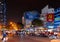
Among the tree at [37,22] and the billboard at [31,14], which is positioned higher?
the billboard at [31,14]

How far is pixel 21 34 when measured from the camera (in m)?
19.1

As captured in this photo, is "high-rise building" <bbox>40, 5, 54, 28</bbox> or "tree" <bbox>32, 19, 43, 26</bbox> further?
"high-rise building" <bbox>40, 5, 54, 28</bbox>

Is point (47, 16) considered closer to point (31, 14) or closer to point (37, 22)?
point (37, 22)

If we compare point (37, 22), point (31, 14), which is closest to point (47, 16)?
point (37, 22)

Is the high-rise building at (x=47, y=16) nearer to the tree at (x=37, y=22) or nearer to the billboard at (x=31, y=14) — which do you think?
the tree at (x=37, y=22)

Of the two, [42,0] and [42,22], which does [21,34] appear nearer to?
[42,0]

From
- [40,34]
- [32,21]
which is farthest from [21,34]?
[32,21]

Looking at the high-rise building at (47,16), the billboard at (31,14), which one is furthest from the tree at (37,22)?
the high-rise building at (47,16)

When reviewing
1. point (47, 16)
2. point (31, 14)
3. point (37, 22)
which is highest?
point (31, 14)

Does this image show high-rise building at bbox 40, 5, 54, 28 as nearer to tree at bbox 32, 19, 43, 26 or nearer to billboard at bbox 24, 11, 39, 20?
tree at bbox 32, 19, 43, 26

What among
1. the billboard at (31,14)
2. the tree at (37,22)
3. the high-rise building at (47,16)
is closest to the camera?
the billboard at (31,14)

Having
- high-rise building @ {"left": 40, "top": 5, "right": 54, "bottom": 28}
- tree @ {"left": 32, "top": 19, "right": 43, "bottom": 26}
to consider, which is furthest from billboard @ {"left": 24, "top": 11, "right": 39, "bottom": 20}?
high-rise building @ {"left": 40, "top": 5, "right": 54, "bottom": 28}

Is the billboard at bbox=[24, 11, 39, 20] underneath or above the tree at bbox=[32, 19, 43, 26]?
above

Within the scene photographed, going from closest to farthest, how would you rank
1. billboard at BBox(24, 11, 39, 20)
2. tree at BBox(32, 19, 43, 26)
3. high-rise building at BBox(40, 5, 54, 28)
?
billboard at BBox(24, 11, 39, 20), tree at BBox(32, 19, 43, 26), high-rise building at BBox(40, 5, 54, 28)
